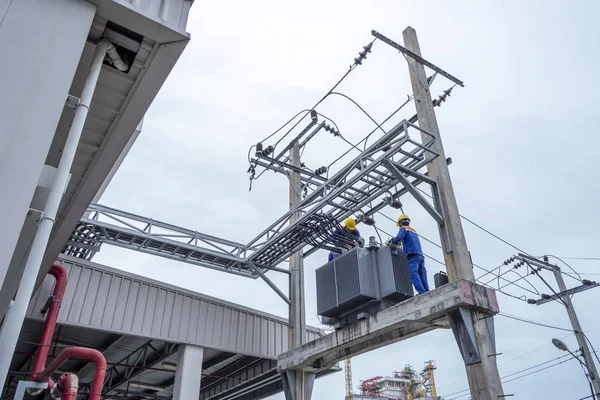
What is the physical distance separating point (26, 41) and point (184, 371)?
9.38m

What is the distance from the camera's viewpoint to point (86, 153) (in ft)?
19.8

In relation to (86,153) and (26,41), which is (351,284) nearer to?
(86,153)

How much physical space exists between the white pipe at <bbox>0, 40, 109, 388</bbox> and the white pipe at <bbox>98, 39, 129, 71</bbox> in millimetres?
419

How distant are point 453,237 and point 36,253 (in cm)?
628

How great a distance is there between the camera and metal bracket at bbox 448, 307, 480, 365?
259 inches

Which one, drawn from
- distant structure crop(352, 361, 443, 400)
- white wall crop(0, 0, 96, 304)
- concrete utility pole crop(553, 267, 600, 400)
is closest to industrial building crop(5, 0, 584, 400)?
white wall crop(0, 0, 96, 304)

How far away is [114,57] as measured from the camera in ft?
15.8

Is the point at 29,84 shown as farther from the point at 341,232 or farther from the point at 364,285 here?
the point at 341,232

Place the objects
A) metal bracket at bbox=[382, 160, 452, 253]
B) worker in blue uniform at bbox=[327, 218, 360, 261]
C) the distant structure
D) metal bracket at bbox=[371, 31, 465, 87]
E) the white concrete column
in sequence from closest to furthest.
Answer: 1. metal bracket at bbox=[382, 160, 452, 253]
2. metal bracket at bbox=[371, 31, 465, 87]
3. worker in blue uniform at bbox=[327, 218, 360, 261]
4. the white concrete column
5. the distant structure

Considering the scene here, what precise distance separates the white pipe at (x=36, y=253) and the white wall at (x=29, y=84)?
0.61 ft

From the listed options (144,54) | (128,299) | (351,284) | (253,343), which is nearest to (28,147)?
Answer: (144,54)

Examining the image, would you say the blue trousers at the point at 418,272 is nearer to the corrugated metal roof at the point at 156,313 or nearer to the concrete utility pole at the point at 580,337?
the corrugated metal roof at the point at 156,313

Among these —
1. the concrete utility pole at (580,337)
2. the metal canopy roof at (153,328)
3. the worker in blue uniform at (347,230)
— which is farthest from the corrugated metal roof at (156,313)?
the concrete utility pole at (580,337)

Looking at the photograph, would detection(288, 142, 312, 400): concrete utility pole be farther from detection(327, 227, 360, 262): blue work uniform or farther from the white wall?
the white wall
